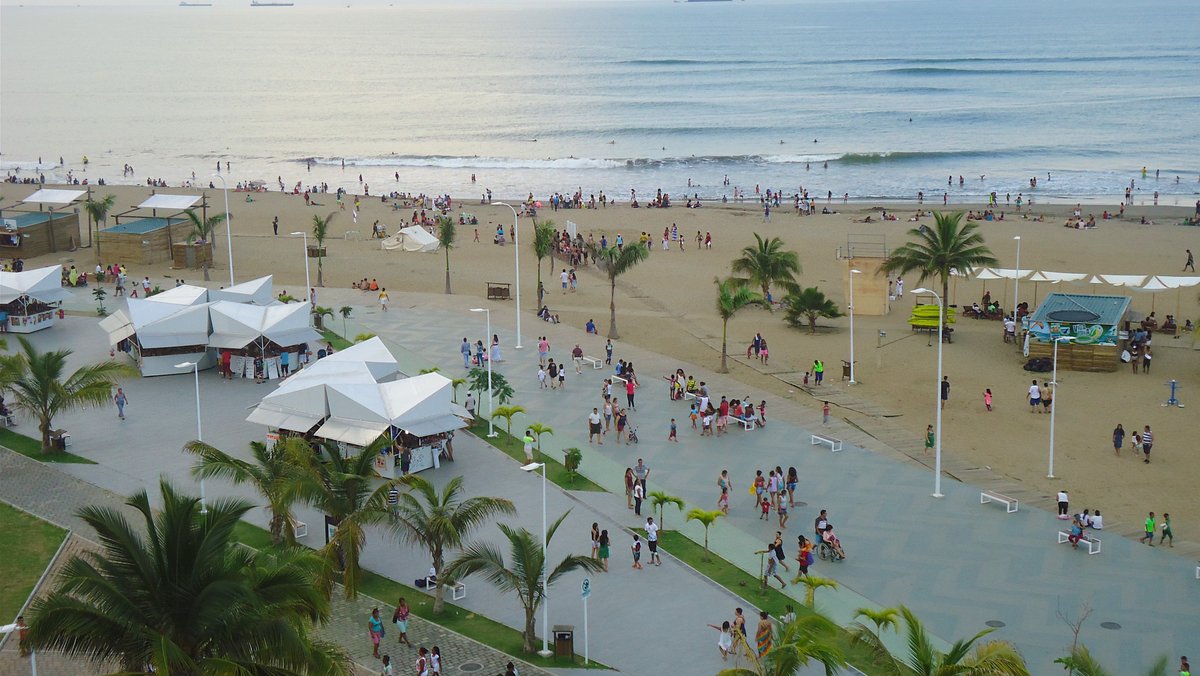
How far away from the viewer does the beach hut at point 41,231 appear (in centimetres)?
4959

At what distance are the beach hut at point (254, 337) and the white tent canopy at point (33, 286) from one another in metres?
7.39

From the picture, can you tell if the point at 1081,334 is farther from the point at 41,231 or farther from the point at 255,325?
the point at 41,231

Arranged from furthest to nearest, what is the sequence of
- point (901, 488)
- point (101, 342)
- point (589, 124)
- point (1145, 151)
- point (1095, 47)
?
point (1095, 47) → point (589, 124) → point (1145, 151) → point (101, 342) → point (901, 488)

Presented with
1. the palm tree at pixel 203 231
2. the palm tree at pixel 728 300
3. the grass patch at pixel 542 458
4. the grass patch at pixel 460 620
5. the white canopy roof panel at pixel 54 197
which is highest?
the white canopy roof panel at pixel 54 197

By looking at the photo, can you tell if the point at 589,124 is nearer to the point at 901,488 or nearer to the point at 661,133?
the point at 661,133

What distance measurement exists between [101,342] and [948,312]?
26.1 m

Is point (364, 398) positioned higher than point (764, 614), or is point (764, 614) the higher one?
point (364, 398)

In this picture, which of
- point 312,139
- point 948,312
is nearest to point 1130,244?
point 948,312

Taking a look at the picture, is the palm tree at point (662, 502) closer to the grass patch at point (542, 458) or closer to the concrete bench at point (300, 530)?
the grass patch at point (542, 458)

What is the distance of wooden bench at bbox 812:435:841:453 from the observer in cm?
2726

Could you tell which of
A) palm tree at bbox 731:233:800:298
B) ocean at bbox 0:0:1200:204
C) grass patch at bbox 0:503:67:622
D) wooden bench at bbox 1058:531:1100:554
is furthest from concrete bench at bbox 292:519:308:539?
ocean at bbox 0:0:1200:204

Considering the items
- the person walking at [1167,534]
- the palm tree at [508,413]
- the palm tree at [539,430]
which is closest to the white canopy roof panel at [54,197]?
the palm tree at [508,413]

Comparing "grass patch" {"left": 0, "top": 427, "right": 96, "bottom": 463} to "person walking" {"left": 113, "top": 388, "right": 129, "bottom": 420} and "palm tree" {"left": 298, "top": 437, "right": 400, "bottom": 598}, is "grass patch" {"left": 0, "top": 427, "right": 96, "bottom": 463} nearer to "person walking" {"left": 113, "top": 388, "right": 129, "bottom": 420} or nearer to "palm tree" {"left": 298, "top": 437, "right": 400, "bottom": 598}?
"person walking" {"left": 113, "top": 388, "right": 129, "bottom": 420}

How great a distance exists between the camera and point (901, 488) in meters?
24.9
